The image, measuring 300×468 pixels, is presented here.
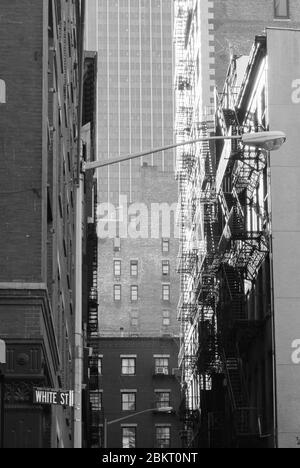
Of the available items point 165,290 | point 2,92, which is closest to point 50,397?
point 2,92

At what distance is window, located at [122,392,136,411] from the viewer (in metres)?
103

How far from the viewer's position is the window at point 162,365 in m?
104

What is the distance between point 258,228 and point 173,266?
79.2 metres

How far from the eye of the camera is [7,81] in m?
20.8

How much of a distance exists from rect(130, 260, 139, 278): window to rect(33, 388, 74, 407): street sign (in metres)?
107

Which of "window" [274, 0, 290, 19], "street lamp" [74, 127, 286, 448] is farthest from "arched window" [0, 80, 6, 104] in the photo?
"window" [274, 0, 290, 19]

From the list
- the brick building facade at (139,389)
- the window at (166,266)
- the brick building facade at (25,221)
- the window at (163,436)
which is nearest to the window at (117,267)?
the window at (166,266)

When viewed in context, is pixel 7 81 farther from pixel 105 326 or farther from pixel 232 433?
pixel 105 326

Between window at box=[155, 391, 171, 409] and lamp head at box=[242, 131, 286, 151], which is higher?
lamp head at box=[242, 131, 286, 151]

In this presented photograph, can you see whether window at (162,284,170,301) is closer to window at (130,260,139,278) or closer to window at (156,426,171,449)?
window at (130,260,139,278)

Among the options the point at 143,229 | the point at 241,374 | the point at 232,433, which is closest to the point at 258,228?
A: the point at 241,374

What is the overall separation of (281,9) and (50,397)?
52.9m

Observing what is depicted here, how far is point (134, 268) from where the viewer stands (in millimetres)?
126812

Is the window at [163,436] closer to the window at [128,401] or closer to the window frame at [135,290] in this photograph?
the window at [128,401]
